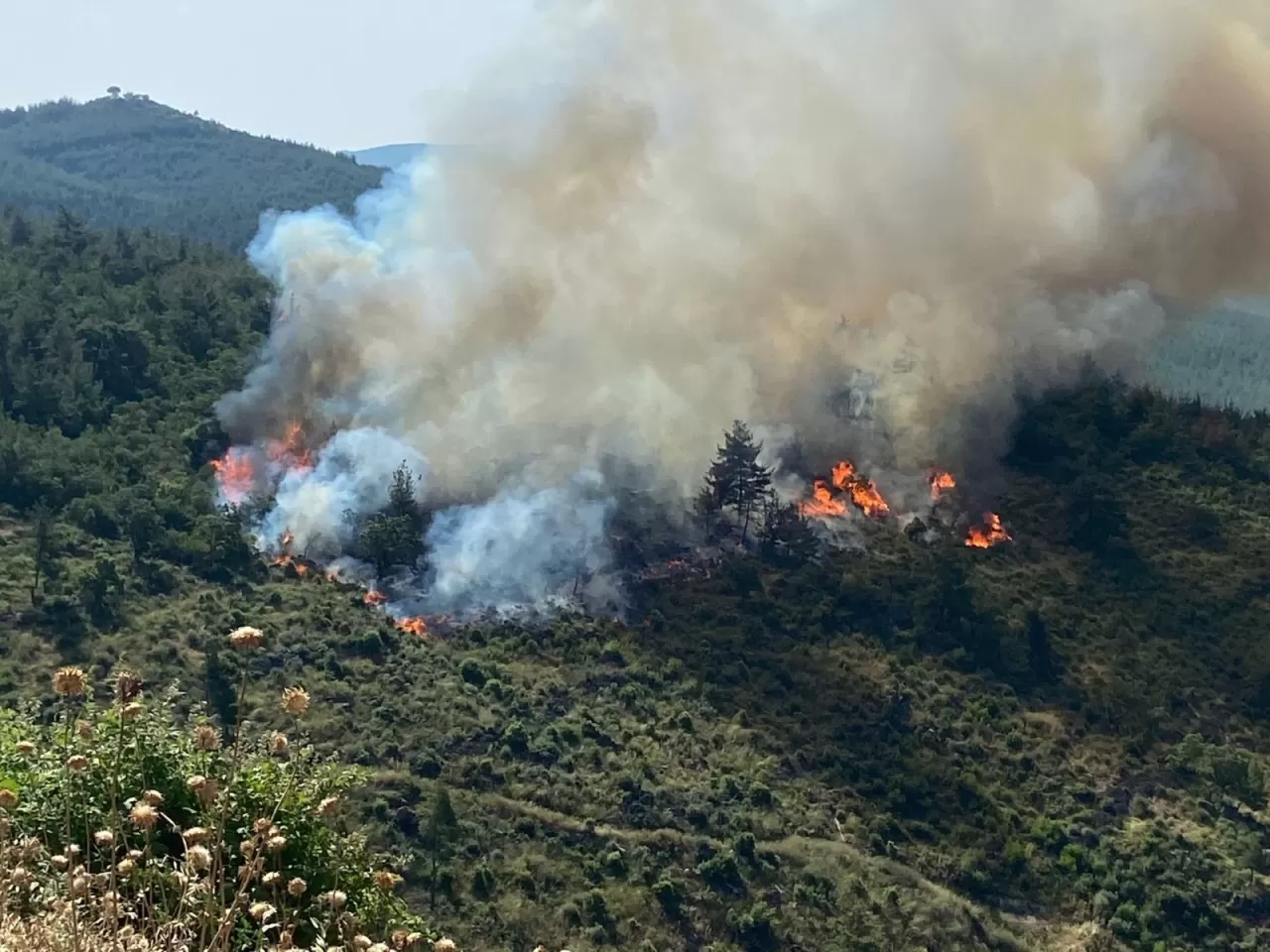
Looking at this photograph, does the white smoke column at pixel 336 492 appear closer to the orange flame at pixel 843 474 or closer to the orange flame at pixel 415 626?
the orange flame at pixel 415 626

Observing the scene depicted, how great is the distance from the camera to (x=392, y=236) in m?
94.5

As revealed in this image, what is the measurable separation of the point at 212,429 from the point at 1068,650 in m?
51.5

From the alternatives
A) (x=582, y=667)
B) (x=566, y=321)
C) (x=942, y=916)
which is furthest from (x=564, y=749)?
(x=566, y=321)

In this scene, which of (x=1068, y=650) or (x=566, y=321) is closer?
(x=1068, y=650)

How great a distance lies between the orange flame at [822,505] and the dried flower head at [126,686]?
67.1m

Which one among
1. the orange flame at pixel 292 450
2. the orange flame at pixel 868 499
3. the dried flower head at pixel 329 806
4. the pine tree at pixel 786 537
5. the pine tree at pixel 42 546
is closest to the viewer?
the dried flower head at pixel 329 806

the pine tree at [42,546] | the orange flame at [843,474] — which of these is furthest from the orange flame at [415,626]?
the orange flame at [843,474]

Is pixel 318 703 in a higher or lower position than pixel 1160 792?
lower

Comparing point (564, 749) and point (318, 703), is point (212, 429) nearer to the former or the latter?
point (318, 703)

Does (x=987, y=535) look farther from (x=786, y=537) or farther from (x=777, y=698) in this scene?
(x=777, y=698)

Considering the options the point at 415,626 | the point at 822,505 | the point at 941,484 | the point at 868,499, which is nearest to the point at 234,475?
the point at 415,626

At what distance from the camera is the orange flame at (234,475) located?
74.9 m

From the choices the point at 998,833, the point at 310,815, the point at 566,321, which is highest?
the point at 566,321

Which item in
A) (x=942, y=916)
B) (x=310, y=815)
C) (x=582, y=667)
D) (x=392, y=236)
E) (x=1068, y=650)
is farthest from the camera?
(x=392, y=236)
